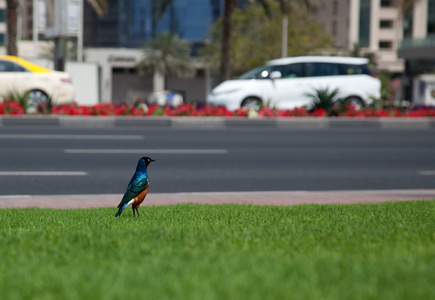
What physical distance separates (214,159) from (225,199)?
404 centimetres

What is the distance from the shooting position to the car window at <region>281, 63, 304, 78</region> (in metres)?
21.7

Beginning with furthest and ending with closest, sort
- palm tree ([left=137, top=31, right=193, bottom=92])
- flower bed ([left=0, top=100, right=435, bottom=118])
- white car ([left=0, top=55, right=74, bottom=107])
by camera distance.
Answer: palm tree ([left=137, top=31, right=193, bottom=92]) → white car ([left=0, top=55, right=74, bottom=107]) → flower bed ([left=0, top=100, right=435, bottom=118])

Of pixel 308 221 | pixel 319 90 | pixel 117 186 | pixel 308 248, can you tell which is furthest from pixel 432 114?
pixel 308 248

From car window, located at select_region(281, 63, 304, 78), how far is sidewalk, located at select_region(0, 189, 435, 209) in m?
12.8

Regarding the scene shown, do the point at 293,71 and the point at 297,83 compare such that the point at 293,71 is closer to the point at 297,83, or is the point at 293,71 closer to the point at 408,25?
the point at 297,83

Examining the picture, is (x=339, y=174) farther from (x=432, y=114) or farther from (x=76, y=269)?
(x=432, y=114)

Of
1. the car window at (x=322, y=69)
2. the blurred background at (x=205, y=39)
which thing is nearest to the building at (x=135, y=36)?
the blurred background at (x=205, y=39)

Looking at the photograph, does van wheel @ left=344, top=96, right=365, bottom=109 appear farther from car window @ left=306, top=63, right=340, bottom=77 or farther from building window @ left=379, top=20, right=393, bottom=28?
building window @ left=379, top=20, right=393, bottom=28

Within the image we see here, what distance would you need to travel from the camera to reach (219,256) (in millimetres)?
4258

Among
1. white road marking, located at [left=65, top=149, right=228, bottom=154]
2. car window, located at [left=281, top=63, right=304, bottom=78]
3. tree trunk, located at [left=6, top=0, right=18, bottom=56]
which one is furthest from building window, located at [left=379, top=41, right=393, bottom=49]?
white road marking, located at [left=65, top=149, right=228, bottom=154]

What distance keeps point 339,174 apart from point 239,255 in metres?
7.19

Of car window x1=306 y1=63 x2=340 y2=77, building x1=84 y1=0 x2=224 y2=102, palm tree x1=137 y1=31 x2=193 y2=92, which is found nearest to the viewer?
car window x1=306 y1=63 x2=340 y2=77

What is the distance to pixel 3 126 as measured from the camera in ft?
53.3

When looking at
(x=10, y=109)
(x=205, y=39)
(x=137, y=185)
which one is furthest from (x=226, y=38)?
(x=205, y=39)
